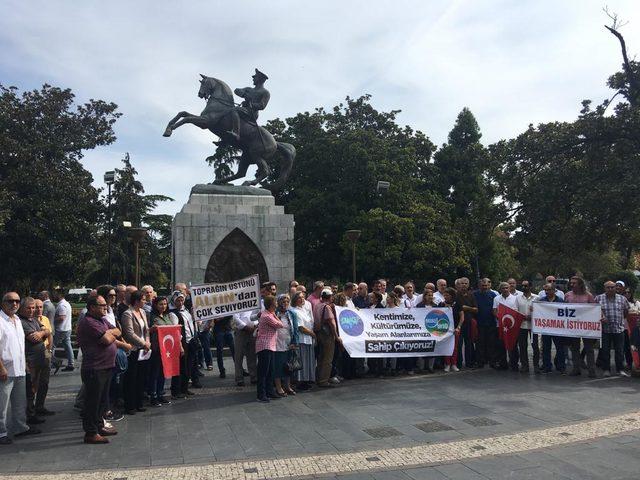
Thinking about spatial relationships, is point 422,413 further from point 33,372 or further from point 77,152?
point 77,152

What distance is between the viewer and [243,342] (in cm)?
959

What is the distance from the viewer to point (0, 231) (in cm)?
2159

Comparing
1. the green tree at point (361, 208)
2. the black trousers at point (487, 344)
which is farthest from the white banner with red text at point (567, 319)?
the green tree at point (361, 208)

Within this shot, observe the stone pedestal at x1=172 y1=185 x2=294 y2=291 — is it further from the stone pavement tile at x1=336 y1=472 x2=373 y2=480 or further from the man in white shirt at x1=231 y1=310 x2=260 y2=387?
the stone pavement tile at x1=336 y1=472 x2=373 y2=480

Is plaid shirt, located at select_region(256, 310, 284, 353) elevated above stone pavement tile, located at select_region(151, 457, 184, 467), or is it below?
above

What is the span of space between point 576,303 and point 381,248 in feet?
65.9

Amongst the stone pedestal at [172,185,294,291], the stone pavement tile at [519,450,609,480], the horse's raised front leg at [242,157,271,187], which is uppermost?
the horse's raised front leg at [242,157,271,187]

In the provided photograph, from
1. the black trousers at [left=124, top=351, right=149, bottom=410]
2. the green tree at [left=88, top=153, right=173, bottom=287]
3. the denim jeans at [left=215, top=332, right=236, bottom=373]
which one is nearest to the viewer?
the black trousers at [left=124, top=351, right=149, bottom=410]

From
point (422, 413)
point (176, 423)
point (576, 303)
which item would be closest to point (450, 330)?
point (576, 303)

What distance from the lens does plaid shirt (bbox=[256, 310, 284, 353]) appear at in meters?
8.20

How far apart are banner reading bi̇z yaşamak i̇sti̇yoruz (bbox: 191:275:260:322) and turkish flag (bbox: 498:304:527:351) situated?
4853 millimetres

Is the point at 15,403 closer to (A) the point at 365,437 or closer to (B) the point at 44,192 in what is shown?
(A) the point at 365,437

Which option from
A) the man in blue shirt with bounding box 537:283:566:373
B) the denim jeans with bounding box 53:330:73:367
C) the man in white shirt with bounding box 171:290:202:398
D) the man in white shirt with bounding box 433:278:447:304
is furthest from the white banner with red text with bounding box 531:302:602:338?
the denim jeans with bounding box 53:330:73:367

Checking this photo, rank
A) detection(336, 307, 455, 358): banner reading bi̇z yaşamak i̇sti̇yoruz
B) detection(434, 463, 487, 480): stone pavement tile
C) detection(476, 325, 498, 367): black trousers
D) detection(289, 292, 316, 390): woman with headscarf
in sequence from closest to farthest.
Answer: detection(434, 463, 487, 480): stone pavement tile → detection(289, 292, 316, 390): woman with headscarf → detection(336, 307, 455, 358): banner reading bi̇z yaşamak i̇sti̇yoruz → detection(476, 325, 498, 367): black trousers
